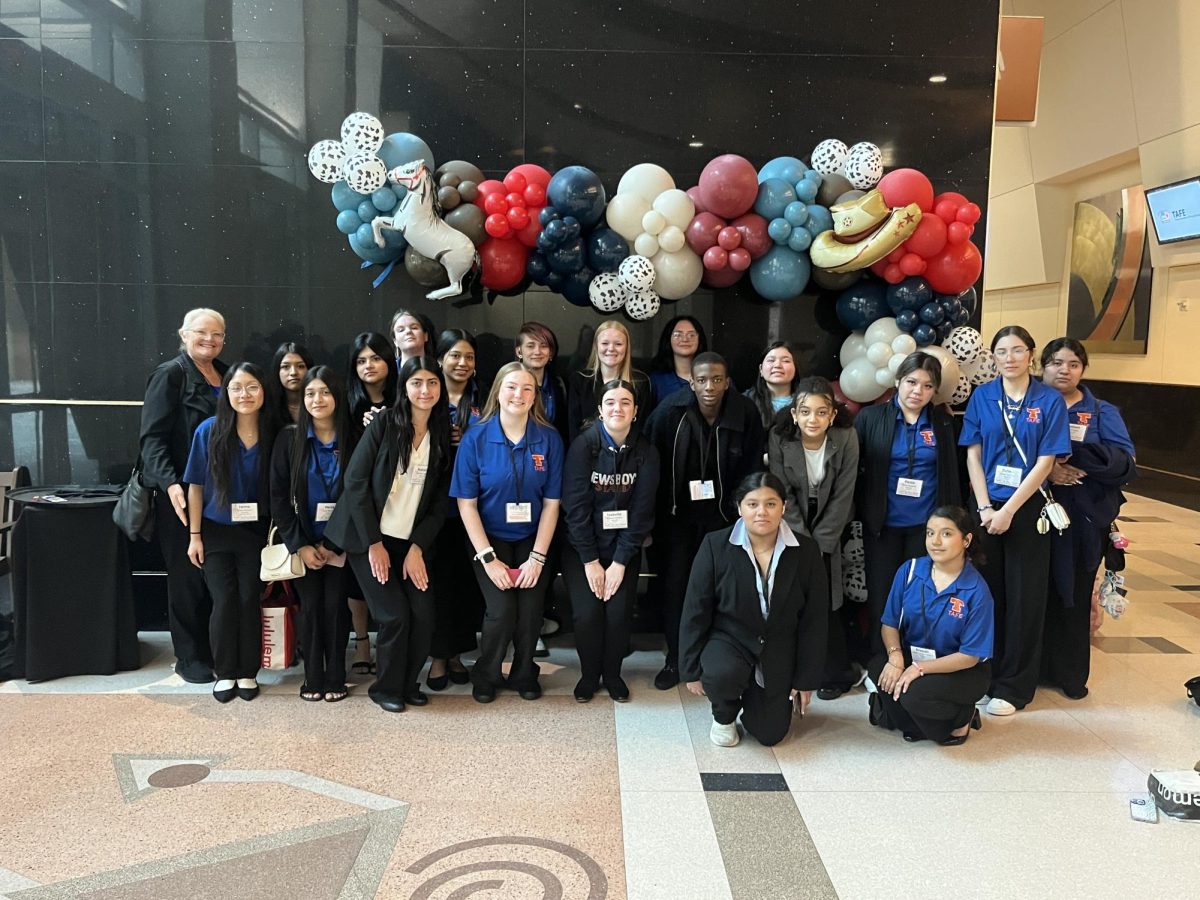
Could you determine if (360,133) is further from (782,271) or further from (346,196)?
(782,271)

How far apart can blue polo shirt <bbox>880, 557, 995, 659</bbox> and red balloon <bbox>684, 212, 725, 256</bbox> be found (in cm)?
160

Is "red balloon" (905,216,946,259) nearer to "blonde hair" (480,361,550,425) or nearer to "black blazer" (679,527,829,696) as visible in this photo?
"black blazer" (679,527,829,696)

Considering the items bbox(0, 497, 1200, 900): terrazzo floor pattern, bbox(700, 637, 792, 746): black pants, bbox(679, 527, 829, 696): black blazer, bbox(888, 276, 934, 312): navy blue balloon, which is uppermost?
bbox(888, 276, 934, 312): navy blue balloon

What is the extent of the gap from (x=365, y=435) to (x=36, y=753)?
1565 mm

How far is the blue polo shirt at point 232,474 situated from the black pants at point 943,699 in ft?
8.53

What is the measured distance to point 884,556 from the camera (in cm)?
347

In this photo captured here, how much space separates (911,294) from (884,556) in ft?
3.82

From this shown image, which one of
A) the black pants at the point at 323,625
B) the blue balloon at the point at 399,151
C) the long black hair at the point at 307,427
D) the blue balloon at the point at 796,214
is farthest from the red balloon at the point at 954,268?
the black pants at the point at 323,625

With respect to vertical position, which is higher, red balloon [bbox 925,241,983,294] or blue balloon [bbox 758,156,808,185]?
blue balloon [bbox 758,156,808,185]

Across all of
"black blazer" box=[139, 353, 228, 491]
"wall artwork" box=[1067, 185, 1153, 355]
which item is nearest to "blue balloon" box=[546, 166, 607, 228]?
"black blazer" box=[139, 353, 228, 491]

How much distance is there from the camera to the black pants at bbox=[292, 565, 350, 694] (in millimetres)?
3410

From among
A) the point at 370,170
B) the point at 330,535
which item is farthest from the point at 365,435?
the point at 370,170

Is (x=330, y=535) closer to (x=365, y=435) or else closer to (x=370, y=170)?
(x=365, y=435)

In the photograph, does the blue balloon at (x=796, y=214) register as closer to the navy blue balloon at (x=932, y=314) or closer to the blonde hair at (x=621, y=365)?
the navy blue balloon at (x=932, y=314)
